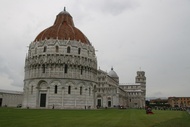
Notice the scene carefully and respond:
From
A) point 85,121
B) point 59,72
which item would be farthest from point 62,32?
point 85,121

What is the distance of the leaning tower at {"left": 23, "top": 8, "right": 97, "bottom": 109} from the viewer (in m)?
54.7

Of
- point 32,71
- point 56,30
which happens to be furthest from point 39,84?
point 56,30

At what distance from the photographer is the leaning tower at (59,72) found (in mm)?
54688

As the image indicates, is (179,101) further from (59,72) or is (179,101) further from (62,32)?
(59,72)

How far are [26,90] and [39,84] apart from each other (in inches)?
205

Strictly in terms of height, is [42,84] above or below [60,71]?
below

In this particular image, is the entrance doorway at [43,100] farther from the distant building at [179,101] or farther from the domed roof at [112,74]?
the distant building at [179,101]

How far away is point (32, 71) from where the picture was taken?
5756 centimetres

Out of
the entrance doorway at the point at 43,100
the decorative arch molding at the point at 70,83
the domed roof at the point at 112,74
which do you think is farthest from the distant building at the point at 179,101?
the entrance doorway at the point at 43,100

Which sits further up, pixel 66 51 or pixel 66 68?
pixel 66 51

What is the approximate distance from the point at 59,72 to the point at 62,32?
11.8 meters

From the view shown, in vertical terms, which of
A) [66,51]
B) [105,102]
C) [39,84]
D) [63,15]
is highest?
[63,15]

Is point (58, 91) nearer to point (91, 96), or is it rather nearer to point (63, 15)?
point (91, 96)

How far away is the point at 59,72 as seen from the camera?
55.2 metres
